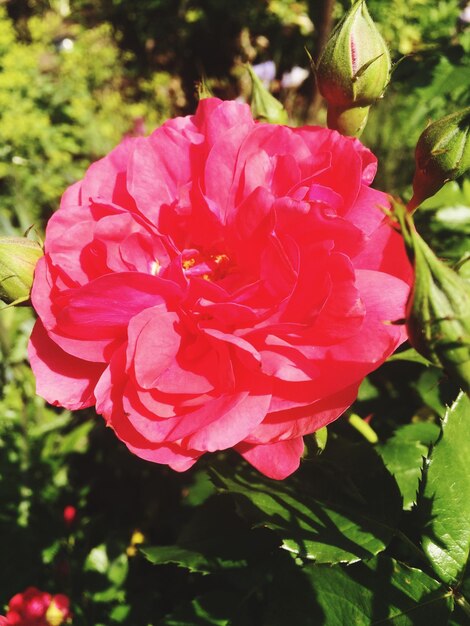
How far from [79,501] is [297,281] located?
3.20 ft

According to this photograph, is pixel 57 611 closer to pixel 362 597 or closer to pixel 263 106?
pixel 362 597

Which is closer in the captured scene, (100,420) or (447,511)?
(447,511)

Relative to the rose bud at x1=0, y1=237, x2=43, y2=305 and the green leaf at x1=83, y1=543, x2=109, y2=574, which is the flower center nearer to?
the rose bud at x1=0, y1=237, x2=43, y2=305

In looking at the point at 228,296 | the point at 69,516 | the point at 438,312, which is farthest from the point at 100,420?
the point at 438,312

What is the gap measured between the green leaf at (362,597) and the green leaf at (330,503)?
0.03 m

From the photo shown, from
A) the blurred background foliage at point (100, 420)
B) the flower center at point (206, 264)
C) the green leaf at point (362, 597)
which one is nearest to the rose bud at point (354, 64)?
the blurred background foliage at point (100, 420)

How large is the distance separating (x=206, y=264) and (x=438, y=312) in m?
0.23

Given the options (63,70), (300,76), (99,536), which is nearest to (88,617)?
(99,536)

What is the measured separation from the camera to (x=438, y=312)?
0.32 metres

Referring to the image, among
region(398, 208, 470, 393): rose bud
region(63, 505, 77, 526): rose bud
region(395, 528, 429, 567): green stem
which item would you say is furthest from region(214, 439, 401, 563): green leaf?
region(63, 505, 77, 526): rose bud

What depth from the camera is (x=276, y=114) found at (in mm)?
579

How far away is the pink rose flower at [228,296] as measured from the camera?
0.40 m

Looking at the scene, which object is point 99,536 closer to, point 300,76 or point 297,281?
point 297,281

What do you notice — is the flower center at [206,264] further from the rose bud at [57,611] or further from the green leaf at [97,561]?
the green leaf at [97,561]
